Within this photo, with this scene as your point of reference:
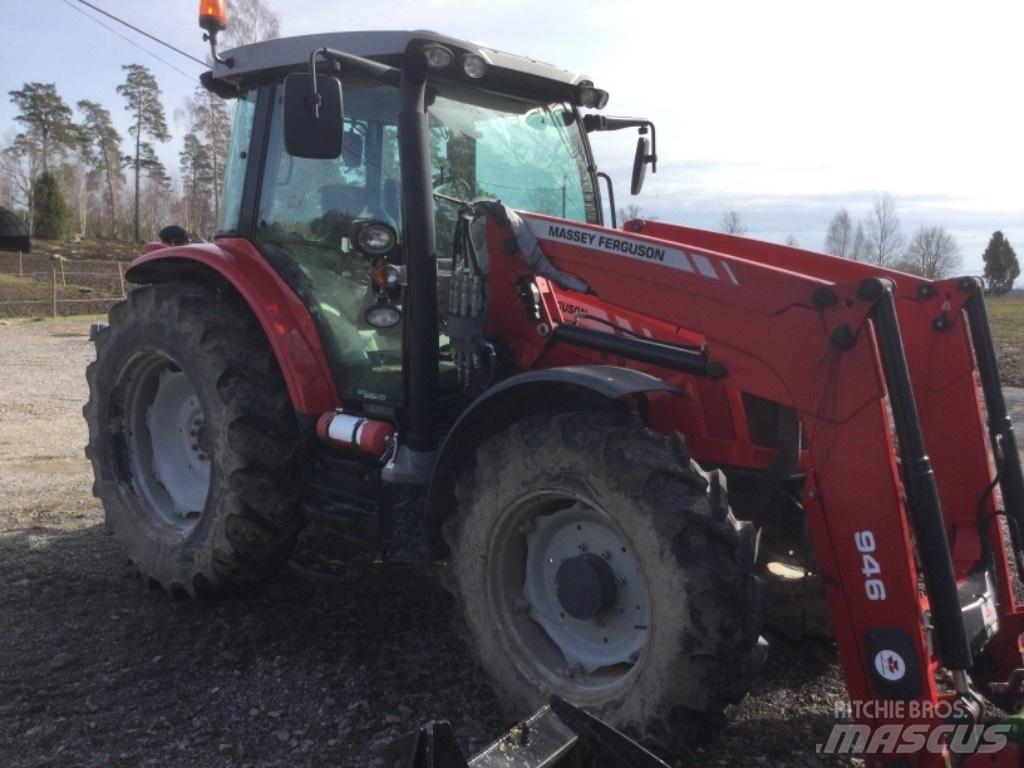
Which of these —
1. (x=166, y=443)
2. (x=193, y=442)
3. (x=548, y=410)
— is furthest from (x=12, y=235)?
(x=548, y=410)

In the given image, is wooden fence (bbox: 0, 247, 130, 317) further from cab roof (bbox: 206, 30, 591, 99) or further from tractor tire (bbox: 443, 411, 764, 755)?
tractor tire (bbox: 443, 411, 764, 755)

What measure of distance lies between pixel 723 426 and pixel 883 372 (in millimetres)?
822

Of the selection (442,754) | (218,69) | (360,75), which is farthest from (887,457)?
(218,69)

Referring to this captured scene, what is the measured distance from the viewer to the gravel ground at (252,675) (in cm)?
325

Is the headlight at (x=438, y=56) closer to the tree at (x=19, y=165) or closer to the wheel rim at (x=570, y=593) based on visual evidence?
the wheel rim at (x=570, y=593)

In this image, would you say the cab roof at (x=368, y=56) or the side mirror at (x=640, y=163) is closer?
the cab roof at (x=368, y=56)

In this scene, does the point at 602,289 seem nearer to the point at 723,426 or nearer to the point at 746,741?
the point at 723,426

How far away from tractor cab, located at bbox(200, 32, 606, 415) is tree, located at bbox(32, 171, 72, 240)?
5236 cm

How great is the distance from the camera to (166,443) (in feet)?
16.0

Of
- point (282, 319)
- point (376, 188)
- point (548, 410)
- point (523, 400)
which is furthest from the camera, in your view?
point (282, 319)

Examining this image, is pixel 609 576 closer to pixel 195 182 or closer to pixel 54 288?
A: pixel 54 288

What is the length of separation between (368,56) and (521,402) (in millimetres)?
1597

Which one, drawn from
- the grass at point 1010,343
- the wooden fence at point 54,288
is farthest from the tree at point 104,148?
the grass at point 1010,343

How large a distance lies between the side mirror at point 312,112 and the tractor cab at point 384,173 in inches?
10.4
